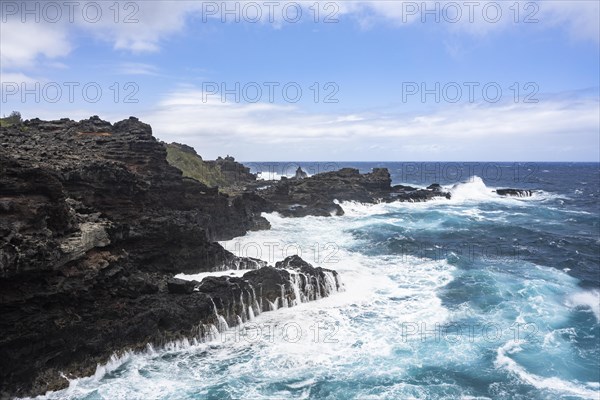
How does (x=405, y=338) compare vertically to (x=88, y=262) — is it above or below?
below

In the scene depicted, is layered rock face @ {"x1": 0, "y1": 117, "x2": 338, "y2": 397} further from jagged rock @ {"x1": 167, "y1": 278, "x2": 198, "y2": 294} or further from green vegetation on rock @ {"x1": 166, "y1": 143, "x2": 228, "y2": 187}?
green vegetation on rock @ {"x1": 166, "y1": 143, "x2": 228, "y2": 187}

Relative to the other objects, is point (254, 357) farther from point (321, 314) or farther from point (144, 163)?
point (144, 163)

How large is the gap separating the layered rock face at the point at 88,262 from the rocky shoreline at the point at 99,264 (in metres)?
0.04

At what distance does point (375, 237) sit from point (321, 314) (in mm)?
20317

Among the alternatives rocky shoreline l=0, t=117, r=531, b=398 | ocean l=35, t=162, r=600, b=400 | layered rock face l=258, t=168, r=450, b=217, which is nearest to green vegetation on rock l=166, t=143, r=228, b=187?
layered rock face l=258, t=168, r=450, b=217

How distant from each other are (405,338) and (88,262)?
14213 mm

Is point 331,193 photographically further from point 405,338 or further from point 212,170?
point 405,338

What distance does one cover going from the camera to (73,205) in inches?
795

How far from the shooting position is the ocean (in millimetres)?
16641

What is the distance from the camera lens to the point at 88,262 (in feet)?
59.6

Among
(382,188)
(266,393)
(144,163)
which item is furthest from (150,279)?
(382,188)

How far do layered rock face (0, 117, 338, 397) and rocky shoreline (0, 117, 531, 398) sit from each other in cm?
4

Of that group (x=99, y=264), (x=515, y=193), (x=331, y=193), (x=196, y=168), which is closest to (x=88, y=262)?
(x=99, y=264)

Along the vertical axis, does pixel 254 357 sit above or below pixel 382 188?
below
